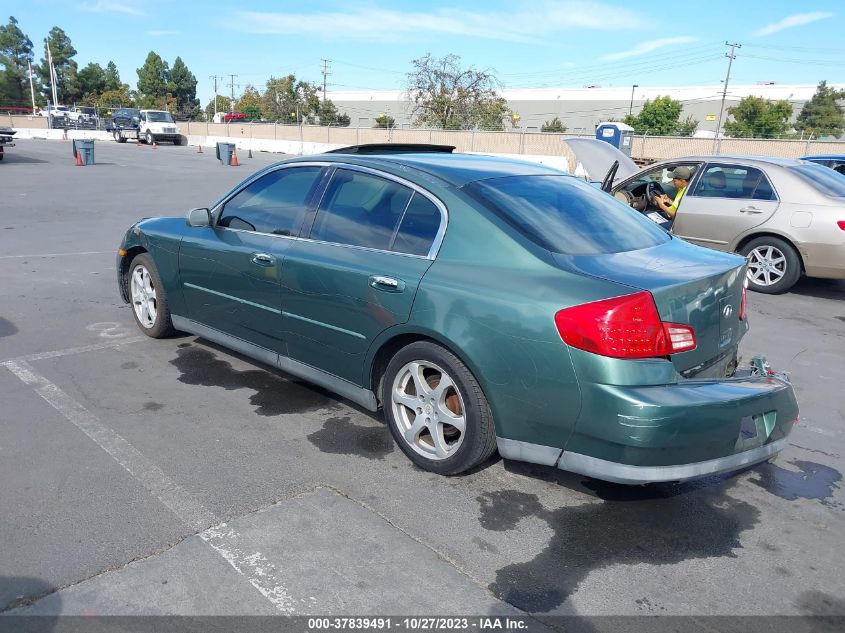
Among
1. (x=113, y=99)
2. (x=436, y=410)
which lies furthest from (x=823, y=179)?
(x=113, y=99)

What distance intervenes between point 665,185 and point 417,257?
7.07m

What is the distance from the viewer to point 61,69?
102500 millimetres

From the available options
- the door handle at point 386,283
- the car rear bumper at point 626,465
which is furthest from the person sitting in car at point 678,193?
the door handle at point 386,283

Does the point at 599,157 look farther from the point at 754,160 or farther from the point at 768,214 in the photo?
the point at 768,214

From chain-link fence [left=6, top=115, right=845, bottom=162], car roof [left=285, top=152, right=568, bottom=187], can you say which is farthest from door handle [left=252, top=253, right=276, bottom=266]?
chain-link fence [left=6, top=115, right=845, bottom=162]

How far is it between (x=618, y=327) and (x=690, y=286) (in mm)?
522

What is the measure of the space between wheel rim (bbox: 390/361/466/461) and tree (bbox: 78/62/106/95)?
113575mm

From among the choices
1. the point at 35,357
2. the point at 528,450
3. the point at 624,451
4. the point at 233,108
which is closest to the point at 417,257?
the point at 528,450

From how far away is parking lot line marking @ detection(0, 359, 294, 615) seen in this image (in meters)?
2.69

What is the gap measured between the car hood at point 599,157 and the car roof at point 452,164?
516 centimetres

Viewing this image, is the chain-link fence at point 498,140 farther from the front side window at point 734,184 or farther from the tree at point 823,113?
the tree at point 823,113

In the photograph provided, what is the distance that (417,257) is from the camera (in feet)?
11.7

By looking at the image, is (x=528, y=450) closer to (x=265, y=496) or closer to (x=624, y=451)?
(x=624, y=451)

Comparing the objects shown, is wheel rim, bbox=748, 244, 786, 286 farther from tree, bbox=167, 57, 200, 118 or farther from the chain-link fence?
tree, bbox=167, 57, 200, 118
